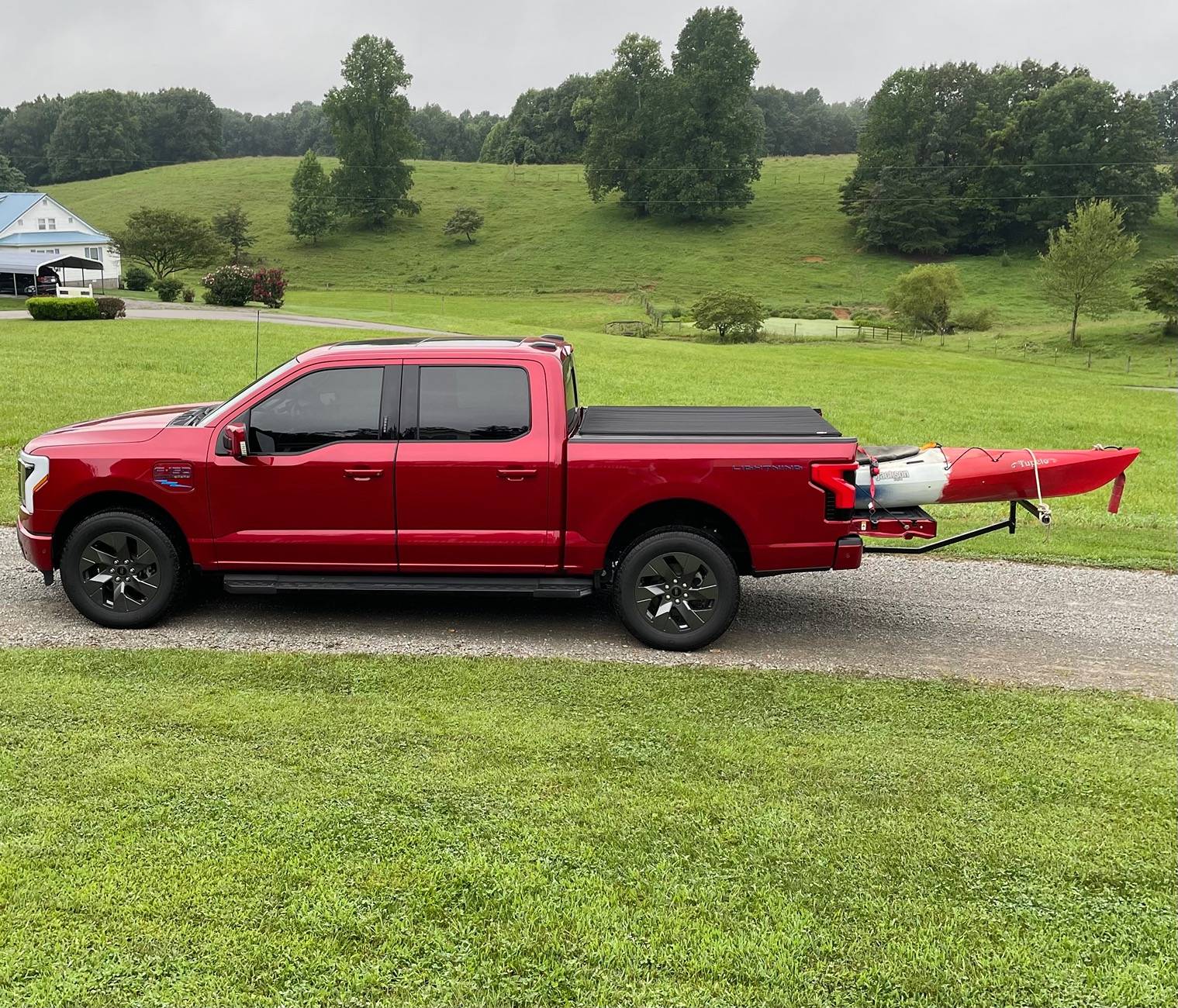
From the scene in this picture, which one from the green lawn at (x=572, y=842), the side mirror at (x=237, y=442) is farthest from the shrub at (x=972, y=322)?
the side mirror at (x=237, y=442)

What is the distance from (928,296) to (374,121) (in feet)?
229

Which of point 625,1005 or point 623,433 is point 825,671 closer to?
point 623,433

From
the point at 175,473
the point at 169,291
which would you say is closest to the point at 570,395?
the point at 175,473

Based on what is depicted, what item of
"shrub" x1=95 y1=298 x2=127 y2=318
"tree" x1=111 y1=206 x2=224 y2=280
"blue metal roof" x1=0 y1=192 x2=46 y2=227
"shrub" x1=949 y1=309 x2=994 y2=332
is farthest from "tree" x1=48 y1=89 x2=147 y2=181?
"shrub" x1=949 y1=309 x2=994 y2=332

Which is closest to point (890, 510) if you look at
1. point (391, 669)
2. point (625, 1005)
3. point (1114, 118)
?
point (391, 669)

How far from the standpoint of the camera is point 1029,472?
654 cm

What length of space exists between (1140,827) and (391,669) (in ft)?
13.8

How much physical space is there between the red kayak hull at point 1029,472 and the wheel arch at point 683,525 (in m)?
1.47

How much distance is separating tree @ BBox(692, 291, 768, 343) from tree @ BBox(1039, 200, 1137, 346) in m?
19.7

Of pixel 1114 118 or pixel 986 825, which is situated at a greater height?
pixel 1114 118

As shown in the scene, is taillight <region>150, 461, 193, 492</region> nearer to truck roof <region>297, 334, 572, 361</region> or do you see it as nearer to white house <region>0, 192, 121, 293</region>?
truck roof <region>297, 334, 572, 361</region>

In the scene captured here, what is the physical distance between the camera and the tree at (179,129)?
150m

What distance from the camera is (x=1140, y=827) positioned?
4453 millimetres

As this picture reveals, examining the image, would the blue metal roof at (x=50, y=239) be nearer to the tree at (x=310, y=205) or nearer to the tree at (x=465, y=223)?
the tree at (x=310, y=205)
